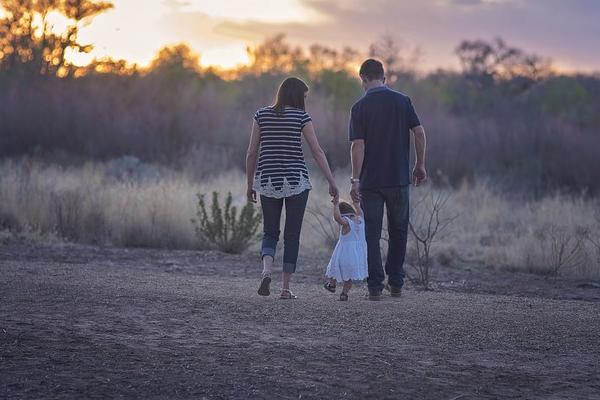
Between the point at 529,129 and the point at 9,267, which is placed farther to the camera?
the point at 529,129

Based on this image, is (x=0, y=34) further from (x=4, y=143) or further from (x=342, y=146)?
(x=342, y=146)

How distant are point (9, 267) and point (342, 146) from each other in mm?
17711

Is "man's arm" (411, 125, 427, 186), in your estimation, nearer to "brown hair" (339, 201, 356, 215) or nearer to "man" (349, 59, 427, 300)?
"man" (349, 59, 427, 300)

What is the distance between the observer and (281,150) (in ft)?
27.7

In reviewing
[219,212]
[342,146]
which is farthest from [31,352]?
[342,146]

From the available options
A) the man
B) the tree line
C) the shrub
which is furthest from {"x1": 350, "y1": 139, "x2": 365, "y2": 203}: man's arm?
the tree line

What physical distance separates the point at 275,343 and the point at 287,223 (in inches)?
81.9

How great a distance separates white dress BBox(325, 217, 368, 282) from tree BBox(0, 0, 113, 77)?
73.9ft

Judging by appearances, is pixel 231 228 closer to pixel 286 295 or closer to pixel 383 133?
pixel 286 295

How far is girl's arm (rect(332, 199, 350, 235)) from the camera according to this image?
8594mm

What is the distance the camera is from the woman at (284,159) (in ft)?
27.6

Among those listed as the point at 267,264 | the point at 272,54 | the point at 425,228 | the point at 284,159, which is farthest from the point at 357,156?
the point at 272,54

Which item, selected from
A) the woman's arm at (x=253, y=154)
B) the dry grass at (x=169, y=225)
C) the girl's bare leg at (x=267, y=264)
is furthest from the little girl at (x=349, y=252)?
the dry grass at (x=169, y=225)

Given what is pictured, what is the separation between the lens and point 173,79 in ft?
108
